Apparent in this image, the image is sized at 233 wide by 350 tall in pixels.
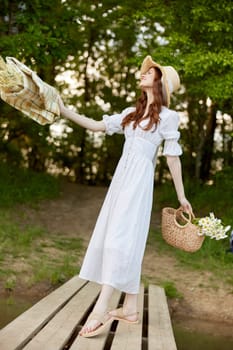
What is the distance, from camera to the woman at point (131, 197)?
4.05m

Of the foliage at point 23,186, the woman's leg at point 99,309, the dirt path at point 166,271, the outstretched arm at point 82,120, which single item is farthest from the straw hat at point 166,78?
the foliage at point 23,186

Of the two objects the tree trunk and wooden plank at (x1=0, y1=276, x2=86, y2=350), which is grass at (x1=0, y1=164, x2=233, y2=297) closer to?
wooden plank at (x1=0, y1=276, x2=86, y2=350)

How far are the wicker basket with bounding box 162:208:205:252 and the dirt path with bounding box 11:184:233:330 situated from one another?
Result: 232 cm

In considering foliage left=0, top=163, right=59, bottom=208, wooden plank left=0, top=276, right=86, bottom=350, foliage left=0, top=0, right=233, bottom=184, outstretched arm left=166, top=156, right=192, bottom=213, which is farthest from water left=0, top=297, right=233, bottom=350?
foliage left=0, top=163, right=59, bottom=208

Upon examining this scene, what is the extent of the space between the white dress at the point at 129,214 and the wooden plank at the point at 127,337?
27 cm

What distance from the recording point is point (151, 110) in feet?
14.0

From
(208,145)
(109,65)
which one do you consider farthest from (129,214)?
(109,65)

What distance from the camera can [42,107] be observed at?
3.87 meters

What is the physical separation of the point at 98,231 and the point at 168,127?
2.83 feet

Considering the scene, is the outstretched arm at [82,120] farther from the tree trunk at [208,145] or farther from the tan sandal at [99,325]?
the tree trunk at [208,145]

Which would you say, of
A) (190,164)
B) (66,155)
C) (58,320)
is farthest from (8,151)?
(58,320)

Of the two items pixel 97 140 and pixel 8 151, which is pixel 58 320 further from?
pixel 97 140

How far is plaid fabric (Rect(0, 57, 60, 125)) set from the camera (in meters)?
3.73

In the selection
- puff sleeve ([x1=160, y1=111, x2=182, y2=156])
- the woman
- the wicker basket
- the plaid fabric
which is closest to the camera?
the plaid fabric
